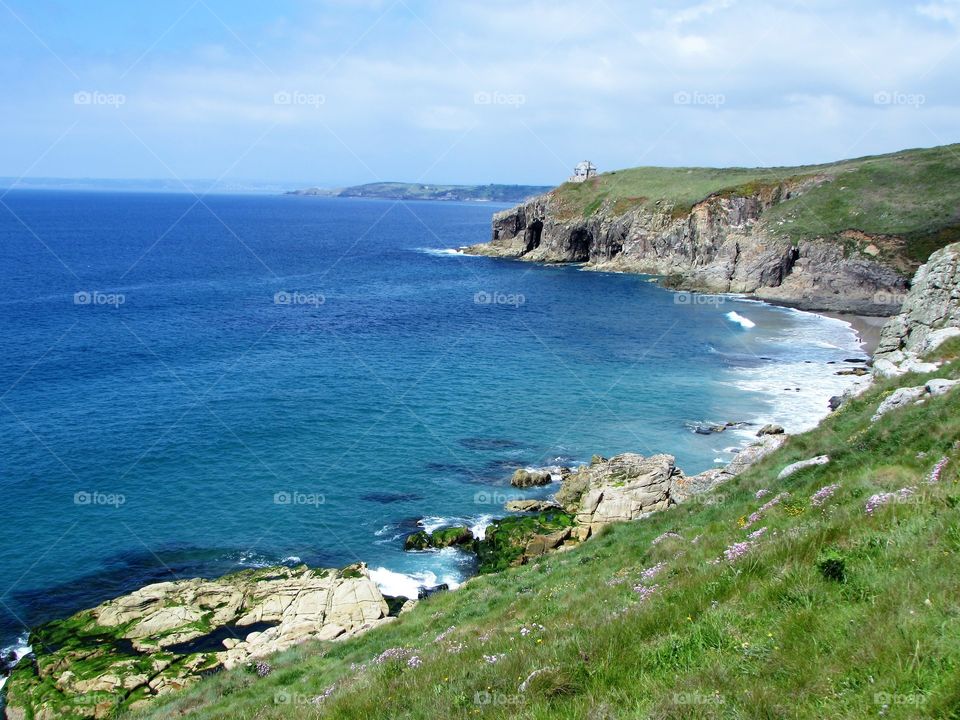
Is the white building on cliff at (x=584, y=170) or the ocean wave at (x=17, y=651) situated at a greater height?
the white building on cliff at (x=584, y=170)

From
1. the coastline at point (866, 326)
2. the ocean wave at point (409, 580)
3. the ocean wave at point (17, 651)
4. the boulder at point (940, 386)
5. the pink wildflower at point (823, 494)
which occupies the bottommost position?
the ocean wave at point (17, 651)

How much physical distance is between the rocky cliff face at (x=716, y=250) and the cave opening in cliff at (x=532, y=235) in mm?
209

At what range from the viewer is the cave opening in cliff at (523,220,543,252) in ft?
479

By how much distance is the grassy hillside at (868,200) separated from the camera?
93312mm

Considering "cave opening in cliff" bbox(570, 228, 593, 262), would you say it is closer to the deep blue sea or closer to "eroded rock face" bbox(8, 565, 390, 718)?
the deep blue sea

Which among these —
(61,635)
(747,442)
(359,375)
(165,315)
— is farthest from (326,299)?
(61,635)

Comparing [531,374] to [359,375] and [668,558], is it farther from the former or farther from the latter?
[668,558]

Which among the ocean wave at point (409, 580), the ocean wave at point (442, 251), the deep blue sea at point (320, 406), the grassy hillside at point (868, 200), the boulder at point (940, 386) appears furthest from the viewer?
the ocean wave at point (442, 251)

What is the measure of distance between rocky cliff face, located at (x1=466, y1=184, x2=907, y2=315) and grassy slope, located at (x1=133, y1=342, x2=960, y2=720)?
3223 inches

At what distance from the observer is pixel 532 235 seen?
146500 mm

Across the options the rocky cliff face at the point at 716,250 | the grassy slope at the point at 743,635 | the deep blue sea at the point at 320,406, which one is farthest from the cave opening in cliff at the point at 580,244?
the grassy slope at the point at 743,635

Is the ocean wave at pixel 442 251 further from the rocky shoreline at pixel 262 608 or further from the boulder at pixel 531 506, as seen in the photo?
the boulder at pixel 531 506

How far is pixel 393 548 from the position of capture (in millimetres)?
34719

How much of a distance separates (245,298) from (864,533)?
302ft
